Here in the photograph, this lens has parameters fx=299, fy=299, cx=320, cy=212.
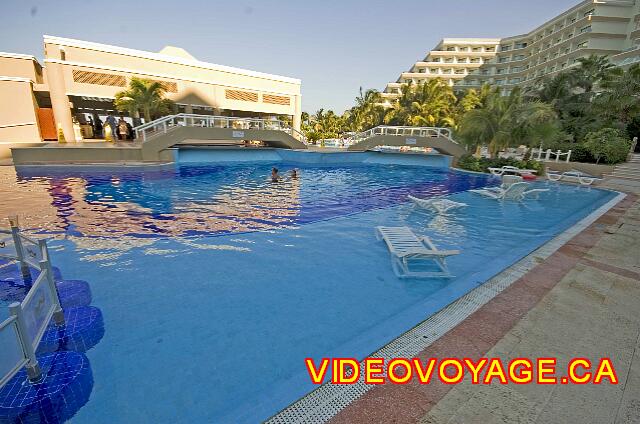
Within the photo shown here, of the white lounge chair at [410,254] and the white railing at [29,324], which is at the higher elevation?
the white railing at [29,324]

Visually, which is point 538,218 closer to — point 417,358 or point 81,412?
point 417,358

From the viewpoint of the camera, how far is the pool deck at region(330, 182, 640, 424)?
8.48 ft

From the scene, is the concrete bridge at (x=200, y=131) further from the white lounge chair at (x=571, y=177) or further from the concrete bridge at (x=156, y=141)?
the white lounge chair at (x=571, y=177)

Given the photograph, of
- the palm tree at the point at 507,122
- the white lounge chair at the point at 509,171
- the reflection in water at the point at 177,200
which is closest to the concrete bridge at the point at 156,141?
the reflection in water at the point at 177,200

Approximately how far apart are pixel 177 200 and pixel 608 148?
27512mm

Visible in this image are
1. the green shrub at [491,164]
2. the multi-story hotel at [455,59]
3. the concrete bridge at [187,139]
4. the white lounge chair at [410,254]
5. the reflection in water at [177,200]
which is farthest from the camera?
the multi-story hotel at [455,59]

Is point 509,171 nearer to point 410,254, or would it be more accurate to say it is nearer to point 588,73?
point 410,254

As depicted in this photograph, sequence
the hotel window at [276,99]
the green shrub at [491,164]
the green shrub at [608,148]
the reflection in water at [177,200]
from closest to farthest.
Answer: the reflection in water at [177,200] < the green shrub at [491,164] < the green shrub at [608,148] < the hotel window at [276,99]

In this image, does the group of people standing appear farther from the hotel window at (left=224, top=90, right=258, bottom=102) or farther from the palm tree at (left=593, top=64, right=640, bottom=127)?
the palm tree at (left=593, top=64, right=640, bottom=127)

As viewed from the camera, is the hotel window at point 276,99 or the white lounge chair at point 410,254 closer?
the white lounge chair at point 410,254

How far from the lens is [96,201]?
36.0 feet

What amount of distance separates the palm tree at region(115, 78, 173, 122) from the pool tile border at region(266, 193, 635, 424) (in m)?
30.8

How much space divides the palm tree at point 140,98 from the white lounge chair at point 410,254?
28.2m

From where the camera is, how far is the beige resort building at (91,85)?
22562 mm
